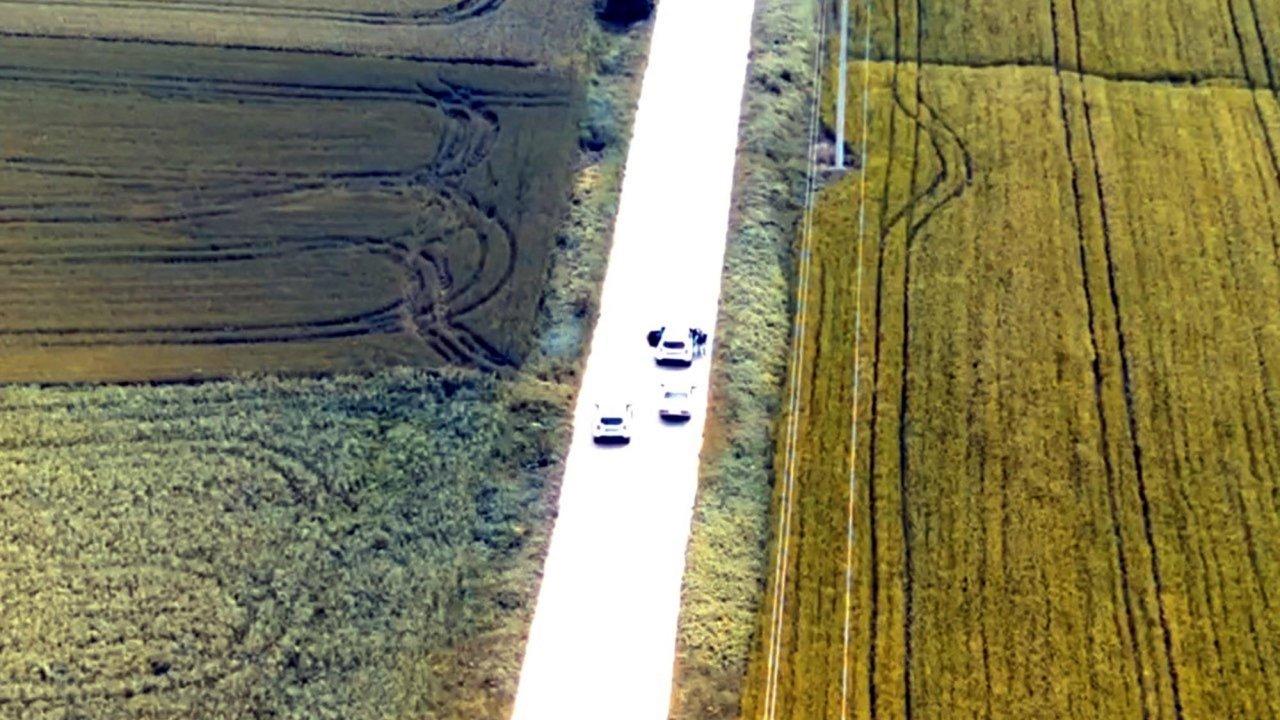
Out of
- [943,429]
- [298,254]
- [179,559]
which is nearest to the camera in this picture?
[179,559]

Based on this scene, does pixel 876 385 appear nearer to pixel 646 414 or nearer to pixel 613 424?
pixel 646 414

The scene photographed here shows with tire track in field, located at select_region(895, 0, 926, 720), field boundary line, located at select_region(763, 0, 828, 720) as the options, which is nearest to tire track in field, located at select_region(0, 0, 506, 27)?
field boundary line, located at select_region(763, 0, 828, 720)

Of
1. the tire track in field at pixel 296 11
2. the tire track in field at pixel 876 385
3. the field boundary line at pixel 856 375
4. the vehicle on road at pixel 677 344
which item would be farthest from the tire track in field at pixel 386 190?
the tire track in field at pixel 876 385

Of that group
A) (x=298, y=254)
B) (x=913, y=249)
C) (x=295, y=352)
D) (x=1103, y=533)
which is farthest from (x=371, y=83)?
(x=1103, y=533)

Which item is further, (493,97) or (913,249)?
(493,97)

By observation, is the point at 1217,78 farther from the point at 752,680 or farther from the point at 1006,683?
the point at 752,680

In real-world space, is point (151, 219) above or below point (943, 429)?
above
